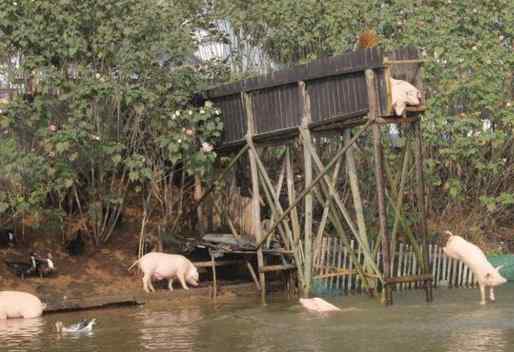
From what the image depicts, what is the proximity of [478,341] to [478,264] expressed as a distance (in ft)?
13.0

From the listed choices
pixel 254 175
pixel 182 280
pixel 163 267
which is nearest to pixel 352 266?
pixel 254 175

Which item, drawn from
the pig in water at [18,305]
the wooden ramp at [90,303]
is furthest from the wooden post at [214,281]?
the pig in water at [18,305]

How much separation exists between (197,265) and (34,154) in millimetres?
3569

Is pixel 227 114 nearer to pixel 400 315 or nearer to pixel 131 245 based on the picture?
pixel 131 245

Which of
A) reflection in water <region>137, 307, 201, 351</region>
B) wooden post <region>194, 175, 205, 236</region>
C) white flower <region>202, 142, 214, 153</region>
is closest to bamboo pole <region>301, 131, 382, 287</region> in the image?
white flower <region>202, 142, 214, 153</region>

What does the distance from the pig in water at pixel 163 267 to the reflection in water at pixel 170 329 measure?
1.12 meters

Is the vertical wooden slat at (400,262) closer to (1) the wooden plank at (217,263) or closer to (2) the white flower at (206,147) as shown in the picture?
(1) the wooden plank at (217,263)

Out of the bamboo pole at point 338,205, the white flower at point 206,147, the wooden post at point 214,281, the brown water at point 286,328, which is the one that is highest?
the white flower at point 206,147

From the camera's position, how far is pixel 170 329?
16.1 metres

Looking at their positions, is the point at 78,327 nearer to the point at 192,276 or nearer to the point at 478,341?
the point at 192,276

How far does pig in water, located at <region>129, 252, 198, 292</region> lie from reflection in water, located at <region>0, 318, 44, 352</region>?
244 centimetres

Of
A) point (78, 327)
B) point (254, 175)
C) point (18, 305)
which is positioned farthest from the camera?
point (254, 175)

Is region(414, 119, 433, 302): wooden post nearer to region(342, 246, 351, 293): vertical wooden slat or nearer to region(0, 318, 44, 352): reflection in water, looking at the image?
region(342, 246, 351, 293): vertical wooden slat

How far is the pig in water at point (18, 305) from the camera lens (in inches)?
693
